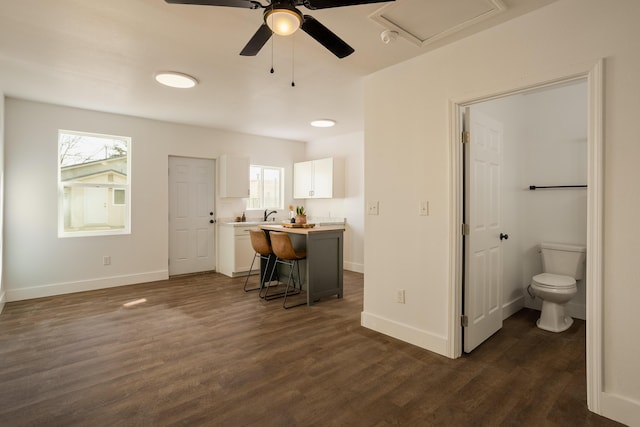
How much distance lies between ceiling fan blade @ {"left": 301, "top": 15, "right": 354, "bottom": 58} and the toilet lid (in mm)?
2892

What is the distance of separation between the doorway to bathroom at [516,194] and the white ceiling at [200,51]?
0.78 m

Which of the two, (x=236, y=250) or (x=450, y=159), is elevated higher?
(x=450, y=159)

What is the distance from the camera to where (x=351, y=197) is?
6.22 m

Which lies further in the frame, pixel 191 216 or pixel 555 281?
pixel 191 216

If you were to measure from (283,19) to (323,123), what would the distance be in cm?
364

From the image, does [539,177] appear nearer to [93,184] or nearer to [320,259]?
[320,259]

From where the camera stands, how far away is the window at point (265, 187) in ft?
21.4

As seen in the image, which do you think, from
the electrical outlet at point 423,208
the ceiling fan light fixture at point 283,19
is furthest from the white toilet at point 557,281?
the ceiling fan light fixture at point 283,19

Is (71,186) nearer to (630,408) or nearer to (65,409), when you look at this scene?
(65,409)

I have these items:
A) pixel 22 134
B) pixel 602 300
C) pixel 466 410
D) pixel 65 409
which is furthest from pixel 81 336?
pixel 602 300

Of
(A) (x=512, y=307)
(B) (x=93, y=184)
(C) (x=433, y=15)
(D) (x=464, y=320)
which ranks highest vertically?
(C) (x=433, y=15)

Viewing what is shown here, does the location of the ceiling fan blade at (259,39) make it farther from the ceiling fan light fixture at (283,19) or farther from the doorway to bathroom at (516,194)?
the doorway to bathroom at (516,194)

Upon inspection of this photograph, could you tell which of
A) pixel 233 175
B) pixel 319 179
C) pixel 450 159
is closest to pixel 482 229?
pixel 450 159

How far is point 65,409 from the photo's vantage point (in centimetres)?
199
